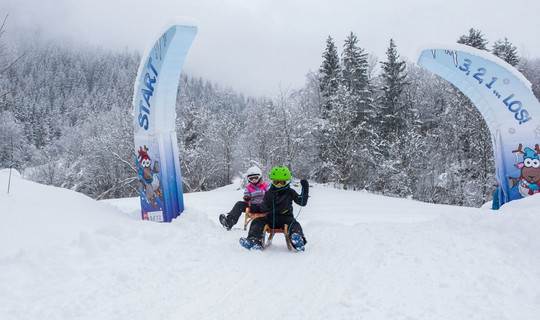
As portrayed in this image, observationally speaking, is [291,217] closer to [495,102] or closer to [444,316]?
[444,316]

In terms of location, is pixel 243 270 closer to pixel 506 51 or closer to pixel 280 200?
pixel 280 200

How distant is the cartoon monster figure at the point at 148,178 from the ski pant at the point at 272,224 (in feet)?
7.96

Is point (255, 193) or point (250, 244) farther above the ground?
point (255, 193)

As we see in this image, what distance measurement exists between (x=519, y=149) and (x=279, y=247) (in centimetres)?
711

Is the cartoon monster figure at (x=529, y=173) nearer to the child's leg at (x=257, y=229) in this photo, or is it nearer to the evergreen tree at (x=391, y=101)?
the child's leg at (x=257, y=229)

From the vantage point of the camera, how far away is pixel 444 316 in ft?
8.09

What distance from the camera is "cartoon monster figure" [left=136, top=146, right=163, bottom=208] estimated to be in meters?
6.50

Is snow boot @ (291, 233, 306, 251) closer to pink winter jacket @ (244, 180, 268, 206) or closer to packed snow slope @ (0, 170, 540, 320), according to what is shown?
packed snow slope @ (0, 170, 540, 320)

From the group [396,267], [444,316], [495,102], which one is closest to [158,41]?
[396,267]

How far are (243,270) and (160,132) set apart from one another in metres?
3.79

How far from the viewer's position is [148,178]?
671 centimetres

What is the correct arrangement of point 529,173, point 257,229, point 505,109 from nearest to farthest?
point 257,229 < point 529,173 < point 505,109

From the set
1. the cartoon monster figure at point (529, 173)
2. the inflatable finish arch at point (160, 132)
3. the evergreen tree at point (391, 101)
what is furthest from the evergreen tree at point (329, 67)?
the inflatable finish arch at point (160, 132)

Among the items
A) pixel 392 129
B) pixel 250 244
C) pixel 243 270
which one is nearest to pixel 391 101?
pixel 392 129
